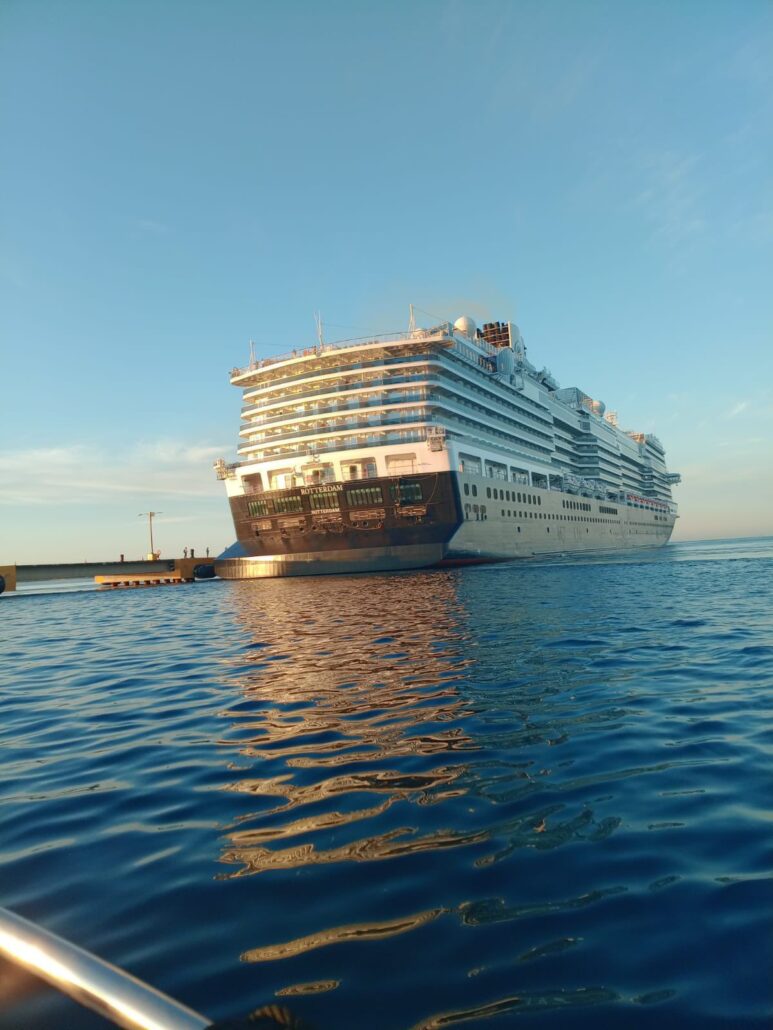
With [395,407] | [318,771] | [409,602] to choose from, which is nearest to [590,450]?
[395,407]

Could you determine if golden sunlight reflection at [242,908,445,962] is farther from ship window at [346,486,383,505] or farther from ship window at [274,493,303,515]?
ship window at [274,493,303,515]

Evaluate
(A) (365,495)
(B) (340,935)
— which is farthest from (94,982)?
(A) (365,495)

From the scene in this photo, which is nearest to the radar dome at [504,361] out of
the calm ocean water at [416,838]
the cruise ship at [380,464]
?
the cruise ship at [380,464]

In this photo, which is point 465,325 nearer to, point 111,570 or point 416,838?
point 111,570

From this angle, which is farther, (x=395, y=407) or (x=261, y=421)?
(x=261, y=421)

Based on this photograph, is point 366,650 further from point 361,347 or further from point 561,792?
point 361,347

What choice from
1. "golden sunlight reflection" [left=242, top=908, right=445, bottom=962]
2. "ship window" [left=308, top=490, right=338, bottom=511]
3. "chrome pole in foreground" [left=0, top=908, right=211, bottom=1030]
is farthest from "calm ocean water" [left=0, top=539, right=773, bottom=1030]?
"ship window" [left=308, top=490, right=338, bottom=511]

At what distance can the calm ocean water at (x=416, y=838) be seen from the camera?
9.01 feet

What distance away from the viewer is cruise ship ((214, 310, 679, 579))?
4053 centimetres

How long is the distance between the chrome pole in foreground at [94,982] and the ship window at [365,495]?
127ft

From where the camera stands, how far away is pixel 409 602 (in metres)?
20.9

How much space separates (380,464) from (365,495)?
2.99m

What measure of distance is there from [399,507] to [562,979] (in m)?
37.8

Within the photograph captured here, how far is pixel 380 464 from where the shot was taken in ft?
138
